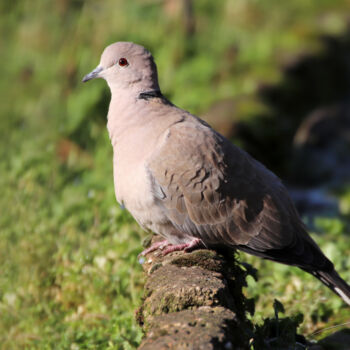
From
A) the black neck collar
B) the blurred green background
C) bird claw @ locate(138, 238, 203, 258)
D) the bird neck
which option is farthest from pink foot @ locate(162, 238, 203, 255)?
the black neck collar

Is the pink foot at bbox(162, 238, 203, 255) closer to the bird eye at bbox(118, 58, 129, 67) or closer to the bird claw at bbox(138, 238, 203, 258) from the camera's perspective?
the bird claw at bbox(138, 238, 203, 258)

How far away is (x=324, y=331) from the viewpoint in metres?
3.78

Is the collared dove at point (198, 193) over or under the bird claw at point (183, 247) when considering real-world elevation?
over

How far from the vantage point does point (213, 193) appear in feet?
11.4

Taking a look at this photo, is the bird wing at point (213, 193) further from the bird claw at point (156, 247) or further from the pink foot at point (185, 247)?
the bird claw at point (156, 247)

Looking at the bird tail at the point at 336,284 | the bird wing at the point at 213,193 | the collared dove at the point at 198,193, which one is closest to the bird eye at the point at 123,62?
the collared dove at the point at 198,193

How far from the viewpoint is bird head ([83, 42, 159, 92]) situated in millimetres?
3922

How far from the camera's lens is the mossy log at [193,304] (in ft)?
7.77

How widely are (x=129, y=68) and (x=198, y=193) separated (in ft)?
3.25

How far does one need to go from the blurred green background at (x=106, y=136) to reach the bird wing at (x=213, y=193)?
0.56 meters

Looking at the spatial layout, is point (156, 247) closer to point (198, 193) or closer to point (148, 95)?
point (198, 193)

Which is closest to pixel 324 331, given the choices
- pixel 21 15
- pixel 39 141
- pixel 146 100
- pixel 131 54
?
pixel 146 100

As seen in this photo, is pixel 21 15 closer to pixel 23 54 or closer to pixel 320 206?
pixel 23 54

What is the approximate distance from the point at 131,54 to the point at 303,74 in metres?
4.47
